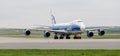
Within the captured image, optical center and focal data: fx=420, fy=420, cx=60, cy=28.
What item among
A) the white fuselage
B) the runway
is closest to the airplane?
the white fuselage

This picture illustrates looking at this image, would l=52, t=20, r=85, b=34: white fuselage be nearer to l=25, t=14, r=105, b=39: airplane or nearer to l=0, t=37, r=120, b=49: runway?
l=25, t=14, r=105, b=39: airplane

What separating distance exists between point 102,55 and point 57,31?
54931 millimetres

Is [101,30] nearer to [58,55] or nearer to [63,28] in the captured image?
[63,28]

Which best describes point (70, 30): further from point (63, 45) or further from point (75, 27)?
point (63, 45)

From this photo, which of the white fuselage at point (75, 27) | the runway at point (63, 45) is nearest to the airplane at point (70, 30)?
the white fuselage at point (75, 27)

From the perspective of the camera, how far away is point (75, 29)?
78562 mm

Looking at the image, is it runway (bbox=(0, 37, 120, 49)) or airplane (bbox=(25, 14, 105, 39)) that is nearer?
runway (bbox=(0, 37, 120, 49))

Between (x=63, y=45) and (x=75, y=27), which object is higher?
(x=63, y=45)

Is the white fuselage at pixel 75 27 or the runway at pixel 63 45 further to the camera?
the white fuselage at pixel 75 27

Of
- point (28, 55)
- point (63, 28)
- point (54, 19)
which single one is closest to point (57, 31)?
point (63, 28)

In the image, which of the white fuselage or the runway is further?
the white fuselage

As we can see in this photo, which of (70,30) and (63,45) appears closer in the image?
(63,45)

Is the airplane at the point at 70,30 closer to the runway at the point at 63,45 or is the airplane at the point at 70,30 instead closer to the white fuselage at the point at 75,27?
the white fuselage at the point at 75,27

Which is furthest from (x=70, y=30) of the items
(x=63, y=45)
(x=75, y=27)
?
(x=63, y=45)
